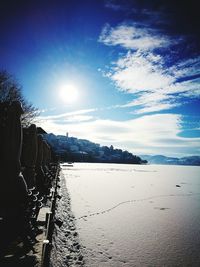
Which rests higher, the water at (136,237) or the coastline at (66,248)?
the coastline at (66,248)

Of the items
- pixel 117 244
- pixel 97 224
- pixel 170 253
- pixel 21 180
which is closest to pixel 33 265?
pixel 21 180

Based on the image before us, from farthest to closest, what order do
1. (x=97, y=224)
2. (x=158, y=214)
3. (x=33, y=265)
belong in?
(x=158, y=214) < (x=97, y=224) < (x=33, y=265)

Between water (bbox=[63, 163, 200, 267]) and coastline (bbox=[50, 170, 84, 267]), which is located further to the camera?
water (bbox=[63, 163, 200, 267])

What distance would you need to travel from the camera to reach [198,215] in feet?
35.7

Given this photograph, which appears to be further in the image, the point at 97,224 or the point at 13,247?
the point at 97,224

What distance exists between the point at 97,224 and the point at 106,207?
3.29m

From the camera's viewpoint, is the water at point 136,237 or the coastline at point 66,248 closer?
the coastline at point 66,248

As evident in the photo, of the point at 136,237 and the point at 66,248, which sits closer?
the point at 66,248

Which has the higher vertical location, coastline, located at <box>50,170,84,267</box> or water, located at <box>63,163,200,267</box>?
coastline, located at <box>50,170,84,267</box>

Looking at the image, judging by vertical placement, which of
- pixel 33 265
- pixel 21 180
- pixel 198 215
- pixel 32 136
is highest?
pixel 32 136

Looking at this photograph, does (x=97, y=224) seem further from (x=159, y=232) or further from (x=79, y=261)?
(x=79, y=261)

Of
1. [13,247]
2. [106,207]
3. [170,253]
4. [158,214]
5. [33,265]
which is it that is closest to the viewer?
[33,265]

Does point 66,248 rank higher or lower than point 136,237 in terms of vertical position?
higher

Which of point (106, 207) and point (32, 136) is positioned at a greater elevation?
point (32, 136)
